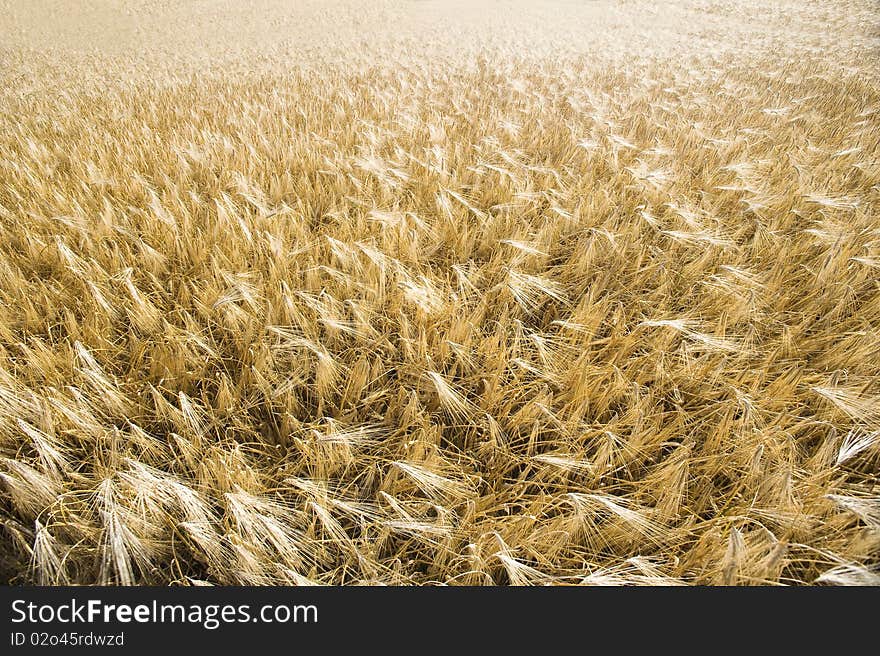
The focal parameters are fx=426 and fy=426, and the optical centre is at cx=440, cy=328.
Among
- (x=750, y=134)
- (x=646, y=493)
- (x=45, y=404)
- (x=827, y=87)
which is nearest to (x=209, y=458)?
(x=45, y=404)

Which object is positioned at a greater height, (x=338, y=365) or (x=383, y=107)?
(x=383, y=107)

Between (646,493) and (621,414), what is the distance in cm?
17

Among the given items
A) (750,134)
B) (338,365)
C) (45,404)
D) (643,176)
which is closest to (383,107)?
(643,176)

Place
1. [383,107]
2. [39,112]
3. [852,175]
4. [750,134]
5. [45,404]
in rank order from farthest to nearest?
[39,112]
[383,107]
[750,134]
[852,175]
[45,404]

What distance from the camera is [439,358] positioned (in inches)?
38.0

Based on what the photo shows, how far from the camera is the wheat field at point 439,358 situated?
667 millimetres

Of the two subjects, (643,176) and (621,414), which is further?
(643,176)

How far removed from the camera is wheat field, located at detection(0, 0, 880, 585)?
2.19ft

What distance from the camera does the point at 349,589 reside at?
0.62m

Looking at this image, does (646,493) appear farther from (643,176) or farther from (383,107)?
(383,107)

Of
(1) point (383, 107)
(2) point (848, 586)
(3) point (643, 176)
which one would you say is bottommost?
(2) point (848, 586)

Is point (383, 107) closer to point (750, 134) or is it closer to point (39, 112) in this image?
point (750, 134)

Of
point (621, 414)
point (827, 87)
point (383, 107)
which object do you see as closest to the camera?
point (621, 414)

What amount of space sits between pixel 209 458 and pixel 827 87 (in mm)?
5571
